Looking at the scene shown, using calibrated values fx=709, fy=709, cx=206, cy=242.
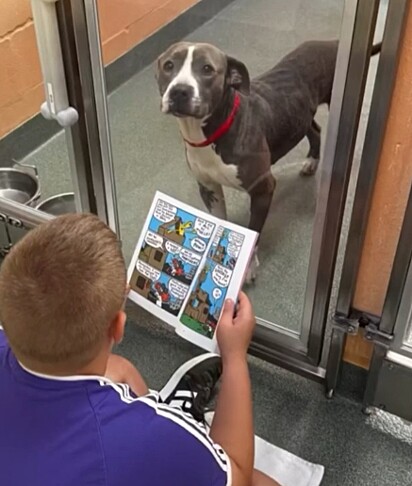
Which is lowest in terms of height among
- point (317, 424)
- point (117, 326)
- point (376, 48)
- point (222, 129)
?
point (317, 424)

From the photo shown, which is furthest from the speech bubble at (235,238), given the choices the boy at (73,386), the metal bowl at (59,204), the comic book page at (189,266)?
the metal bowl at (59,204)

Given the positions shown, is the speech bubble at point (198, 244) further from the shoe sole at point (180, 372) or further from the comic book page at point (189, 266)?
the shoe sole at point (180, 372)

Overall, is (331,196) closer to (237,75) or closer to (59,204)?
(237,75)

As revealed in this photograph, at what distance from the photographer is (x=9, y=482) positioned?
76 cm

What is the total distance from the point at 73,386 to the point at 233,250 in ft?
1.64

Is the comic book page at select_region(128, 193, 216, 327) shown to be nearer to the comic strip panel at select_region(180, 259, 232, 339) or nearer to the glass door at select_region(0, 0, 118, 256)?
the comic strip panel at select_region(180, 259, 232, 339)

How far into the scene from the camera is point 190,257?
4.17 ft

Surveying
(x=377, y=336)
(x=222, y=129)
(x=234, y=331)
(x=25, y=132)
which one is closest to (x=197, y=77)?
(x=222, y=129)

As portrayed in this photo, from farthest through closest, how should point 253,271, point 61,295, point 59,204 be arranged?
point 59,204
point 253,271
point 61,295

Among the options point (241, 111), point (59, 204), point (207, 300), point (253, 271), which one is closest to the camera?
point (207, 300)

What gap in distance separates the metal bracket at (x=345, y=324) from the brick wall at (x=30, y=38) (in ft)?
2.10

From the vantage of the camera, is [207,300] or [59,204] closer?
[207,300]

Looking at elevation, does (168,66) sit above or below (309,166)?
above

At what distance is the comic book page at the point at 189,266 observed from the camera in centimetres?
121
